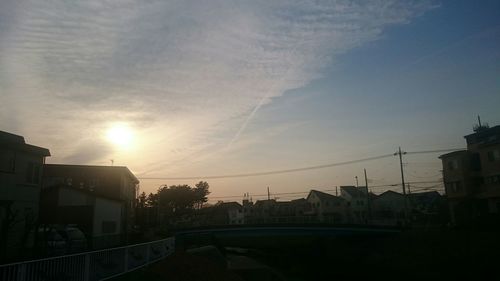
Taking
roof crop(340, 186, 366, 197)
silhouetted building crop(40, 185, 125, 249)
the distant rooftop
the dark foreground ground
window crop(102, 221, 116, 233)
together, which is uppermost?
the distant rooftop

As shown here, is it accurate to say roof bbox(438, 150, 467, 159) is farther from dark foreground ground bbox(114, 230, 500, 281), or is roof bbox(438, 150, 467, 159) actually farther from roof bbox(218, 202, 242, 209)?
roof bbox(218, 202, 242, 209)

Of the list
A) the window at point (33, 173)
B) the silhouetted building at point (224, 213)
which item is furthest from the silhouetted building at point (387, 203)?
the window at point (33, 173)

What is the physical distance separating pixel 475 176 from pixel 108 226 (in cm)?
4535

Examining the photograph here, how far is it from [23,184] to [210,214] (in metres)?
89.6

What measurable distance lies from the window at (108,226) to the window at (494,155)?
43972mm

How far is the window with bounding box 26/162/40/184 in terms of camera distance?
26828mm

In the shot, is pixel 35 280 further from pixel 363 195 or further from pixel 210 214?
pixel 210 214

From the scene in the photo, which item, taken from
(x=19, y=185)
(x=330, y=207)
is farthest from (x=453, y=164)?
(x=19, y=185)

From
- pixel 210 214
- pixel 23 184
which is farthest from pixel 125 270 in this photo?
pixel 210 214

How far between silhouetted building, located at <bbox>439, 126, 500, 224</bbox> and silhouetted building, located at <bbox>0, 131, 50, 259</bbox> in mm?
44104

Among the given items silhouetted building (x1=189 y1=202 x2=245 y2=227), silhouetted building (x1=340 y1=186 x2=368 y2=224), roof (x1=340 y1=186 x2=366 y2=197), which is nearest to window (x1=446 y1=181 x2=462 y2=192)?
silhouetted building (x1=340 y1=186 x2=368 y2=224)

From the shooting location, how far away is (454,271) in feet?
118

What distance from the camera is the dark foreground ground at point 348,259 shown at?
2689cm

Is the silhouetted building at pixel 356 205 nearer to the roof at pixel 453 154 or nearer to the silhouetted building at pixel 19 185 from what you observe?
the roof at pixel 453 154
